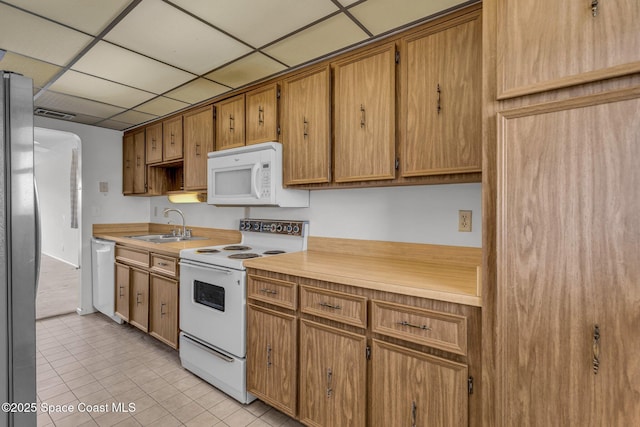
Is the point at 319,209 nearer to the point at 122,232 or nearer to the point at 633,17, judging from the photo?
the point at 633,17

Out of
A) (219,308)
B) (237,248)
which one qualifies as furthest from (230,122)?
(219,308)

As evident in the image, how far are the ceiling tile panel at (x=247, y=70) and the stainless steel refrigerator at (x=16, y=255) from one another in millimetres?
1245

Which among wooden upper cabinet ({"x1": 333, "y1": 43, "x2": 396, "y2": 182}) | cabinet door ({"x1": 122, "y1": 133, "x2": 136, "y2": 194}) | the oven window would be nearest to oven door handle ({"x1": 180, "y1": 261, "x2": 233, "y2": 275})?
the oven window

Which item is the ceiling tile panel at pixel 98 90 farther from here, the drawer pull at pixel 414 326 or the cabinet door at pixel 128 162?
the drawer pull at pixel 414 326

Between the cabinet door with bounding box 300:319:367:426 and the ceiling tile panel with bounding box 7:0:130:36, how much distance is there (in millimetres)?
1888

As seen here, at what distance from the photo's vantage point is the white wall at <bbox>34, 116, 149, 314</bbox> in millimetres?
3680

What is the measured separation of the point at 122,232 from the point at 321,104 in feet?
10.9

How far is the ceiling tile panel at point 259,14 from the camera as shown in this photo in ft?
5.09

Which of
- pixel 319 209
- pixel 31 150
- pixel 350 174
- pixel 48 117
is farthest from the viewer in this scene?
pixel 48 117

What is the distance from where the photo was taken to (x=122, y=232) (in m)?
4.02

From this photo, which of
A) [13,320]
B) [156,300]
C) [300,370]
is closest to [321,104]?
[300,370]

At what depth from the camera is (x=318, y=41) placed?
1894 mm

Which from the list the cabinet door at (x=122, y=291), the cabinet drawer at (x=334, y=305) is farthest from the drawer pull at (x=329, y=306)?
the cabinet door at (x=122, y=291)

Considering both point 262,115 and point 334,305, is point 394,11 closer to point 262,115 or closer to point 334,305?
point 262,115
